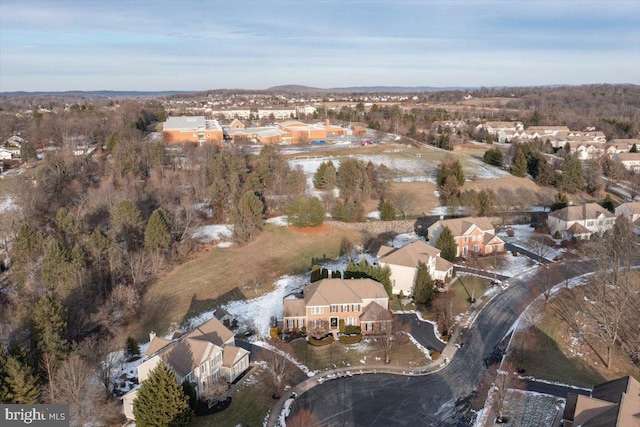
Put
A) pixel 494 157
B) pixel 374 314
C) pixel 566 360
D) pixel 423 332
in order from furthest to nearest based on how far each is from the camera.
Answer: pixel 494 157
pixel 423 332
pixel 374 314
pixel 566 360

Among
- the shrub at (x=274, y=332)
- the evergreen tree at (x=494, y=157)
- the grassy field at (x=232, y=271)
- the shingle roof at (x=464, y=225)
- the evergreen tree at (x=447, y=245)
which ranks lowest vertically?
the shrub at (x=274, y=332)

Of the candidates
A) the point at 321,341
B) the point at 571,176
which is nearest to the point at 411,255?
the point at 321,341

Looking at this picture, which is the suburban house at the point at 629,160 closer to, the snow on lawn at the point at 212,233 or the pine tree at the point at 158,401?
the snow on lawn at the point at 212,233

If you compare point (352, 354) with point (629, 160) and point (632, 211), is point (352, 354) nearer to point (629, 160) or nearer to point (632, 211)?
point (632, 211)

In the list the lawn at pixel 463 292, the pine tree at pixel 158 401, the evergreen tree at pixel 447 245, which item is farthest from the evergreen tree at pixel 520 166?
the pine tree at pixel 158 401

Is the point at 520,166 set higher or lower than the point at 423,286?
higher

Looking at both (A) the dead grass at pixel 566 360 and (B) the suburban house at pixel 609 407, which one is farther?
(A) the dead grass at pixel 566 360
